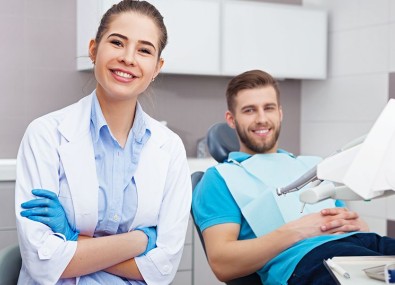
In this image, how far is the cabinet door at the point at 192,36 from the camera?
3832 millimetres

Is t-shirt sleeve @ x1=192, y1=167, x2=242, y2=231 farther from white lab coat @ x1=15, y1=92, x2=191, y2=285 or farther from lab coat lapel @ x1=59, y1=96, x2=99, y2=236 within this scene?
lab coat lapel @ x1=59, y1=96, x2=99, y2=236

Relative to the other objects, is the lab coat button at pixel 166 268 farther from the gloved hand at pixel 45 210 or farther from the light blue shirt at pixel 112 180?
the gloved hand at pixel 45 210

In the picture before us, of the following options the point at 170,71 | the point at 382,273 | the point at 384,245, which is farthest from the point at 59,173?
the point at 170,71

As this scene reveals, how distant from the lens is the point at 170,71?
3.88 m

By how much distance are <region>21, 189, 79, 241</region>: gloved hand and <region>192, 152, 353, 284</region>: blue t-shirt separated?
2.24 ft

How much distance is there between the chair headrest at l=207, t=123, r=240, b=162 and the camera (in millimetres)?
2699

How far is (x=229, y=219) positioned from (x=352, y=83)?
2354mm

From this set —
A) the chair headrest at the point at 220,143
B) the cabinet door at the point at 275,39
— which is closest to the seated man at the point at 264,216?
the chair headrest at the point at 220,143

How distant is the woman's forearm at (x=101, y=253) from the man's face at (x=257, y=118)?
0.89 m

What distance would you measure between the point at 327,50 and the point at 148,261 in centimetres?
309

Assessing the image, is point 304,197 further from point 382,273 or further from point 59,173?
point 59,173

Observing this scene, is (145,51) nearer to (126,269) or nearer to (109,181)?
(109,181)

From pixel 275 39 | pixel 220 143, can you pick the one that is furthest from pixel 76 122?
pixel 275 39

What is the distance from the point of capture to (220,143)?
271cm
